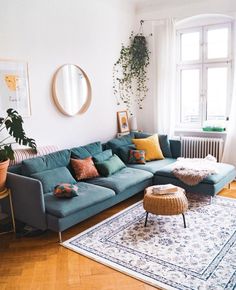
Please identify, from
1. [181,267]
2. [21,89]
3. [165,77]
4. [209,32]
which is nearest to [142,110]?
[165,77]

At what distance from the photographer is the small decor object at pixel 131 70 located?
16.7 ft

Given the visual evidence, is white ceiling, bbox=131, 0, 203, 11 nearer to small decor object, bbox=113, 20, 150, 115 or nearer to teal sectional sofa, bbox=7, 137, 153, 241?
small decor object, bbox=113, 20, 150, 115

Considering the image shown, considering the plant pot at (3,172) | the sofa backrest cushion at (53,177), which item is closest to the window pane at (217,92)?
the sofa backrest cushion at (53,177)

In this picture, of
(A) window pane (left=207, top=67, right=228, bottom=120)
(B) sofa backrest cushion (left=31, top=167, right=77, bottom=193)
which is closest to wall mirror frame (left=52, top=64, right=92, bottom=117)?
(B) sofa backrest cushion (left=31, top=167, right=77, bottom=193)

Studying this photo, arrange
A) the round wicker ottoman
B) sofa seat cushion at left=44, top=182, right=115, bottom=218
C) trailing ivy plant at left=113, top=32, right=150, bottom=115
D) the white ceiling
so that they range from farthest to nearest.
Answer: trailing ivy plant at left=113, top=32, right=150, bottom=115
the white ceiling
the round wicker ottoman
sofa seat cushion at left=44, top=182, right=115, bottom=218

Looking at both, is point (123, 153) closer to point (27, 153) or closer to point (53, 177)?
point (53, 177)

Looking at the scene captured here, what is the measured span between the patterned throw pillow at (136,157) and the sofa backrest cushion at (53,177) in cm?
112

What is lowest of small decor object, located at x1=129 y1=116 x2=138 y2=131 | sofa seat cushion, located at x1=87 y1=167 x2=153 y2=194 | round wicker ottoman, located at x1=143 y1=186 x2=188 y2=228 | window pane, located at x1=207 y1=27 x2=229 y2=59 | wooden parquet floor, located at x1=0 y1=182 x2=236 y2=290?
wooden parquet floor, located at x1=0 y1=182 x2=236 y2=290

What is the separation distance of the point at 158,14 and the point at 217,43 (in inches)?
43.3

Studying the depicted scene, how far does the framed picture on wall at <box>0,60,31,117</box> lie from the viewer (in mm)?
3395

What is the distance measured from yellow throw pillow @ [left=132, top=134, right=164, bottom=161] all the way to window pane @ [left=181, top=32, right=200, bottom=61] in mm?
1624

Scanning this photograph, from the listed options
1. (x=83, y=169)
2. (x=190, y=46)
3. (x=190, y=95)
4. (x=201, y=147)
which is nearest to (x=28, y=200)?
(x=83, y=169)

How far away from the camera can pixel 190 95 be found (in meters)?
5.29

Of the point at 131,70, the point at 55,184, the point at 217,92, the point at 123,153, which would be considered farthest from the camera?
the point at 131,70
